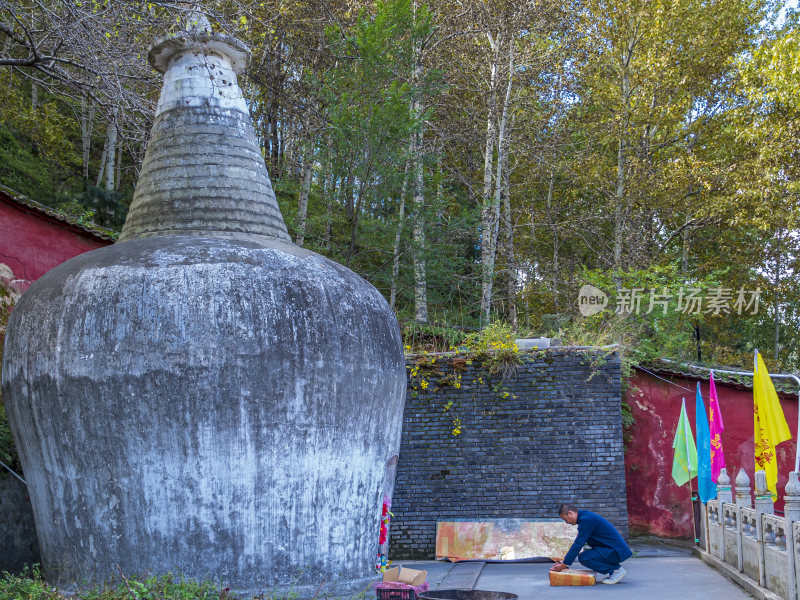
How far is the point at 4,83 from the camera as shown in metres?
20.0

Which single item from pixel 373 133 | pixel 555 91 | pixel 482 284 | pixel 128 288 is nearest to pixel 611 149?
pixel 555 91

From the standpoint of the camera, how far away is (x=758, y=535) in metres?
8.30

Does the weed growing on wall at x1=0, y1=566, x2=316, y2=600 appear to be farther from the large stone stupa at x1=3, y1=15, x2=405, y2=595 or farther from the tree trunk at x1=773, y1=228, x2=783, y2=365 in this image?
the tree trunk at x1=773, y1=228, x2=783, y2=365

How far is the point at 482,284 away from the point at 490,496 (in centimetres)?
687

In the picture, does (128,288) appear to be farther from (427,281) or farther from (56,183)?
(56,183)

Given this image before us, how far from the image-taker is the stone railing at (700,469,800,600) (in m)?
7.20

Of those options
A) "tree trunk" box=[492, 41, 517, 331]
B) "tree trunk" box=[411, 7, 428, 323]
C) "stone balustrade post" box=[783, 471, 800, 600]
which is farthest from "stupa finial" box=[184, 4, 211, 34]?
"tree trunk" box=[492, 41, 517, 331]

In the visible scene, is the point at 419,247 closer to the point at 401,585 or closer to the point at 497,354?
the point at 497,354

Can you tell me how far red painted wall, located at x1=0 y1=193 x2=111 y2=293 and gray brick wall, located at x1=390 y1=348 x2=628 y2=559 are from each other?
594cm

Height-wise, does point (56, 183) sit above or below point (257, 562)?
above

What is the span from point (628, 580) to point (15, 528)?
7.12 metres

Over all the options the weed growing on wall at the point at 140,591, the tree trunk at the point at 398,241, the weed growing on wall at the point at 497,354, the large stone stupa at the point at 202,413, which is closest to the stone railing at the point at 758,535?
the weed growing on wall at the point at 497,354

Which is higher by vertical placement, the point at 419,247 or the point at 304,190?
the point at 304,190

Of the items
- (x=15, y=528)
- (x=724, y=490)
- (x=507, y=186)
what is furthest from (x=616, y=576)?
(x=507, y=186)
